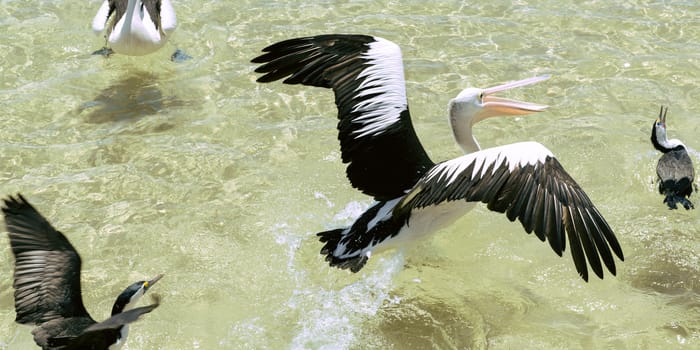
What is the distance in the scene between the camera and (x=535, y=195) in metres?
3.23

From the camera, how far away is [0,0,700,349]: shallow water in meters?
3.94

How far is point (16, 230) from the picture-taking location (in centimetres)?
352

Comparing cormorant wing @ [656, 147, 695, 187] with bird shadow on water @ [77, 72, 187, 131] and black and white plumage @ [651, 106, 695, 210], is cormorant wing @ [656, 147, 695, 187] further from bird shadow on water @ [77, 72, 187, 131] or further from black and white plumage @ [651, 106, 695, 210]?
bird shadow on water @ [77, 72, 187, 131]

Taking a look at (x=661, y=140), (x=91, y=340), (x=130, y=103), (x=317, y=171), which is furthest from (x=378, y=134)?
(x=130, y=103)

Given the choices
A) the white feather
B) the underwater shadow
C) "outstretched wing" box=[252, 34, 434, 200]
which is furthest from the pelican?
the white feather

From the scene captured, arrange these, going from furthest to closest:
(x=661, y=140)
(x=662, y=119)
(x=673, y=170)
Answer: (x=662, y=119), (x=661, y=140), (x=673, y=170)

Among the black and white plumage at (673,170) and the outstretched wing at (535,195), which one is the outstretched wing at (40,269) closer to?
the outstretched wing at (535,195)

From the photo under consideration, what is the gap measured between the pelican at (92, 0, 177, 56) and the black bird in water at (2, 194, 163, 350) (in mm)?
2606

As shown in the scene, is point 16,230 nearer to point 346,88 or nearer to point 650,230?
point 346,88

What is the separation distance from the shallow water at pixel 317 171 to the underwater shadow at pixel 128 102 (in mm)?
24

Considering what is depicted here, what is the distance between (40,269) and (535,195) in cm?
208

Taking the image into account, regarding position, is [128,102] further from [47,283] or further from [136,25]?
[47,283]

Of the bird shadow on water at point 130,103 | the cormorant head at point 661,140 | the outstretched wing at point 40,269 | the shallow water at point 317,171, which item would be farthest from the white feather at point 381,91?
the bird shadow on water at point 130,103

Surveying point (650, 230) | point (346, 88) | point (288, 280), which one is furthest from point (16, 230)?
point (650, 230)
